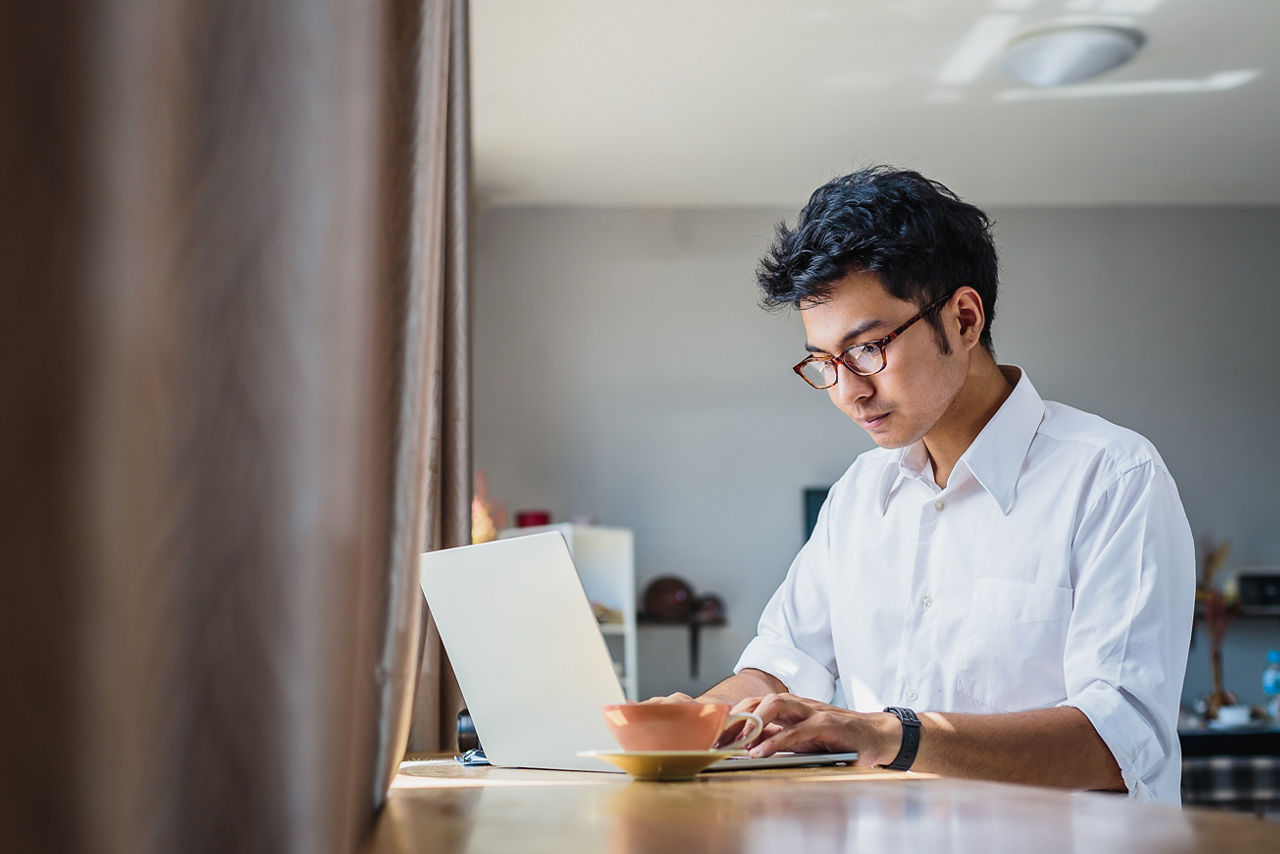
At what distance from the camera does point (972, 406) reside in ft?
5.15

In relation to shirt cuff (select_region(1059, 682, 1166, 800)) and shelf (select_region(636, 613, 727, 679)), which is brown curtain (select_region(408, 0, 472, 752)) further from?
shelf (select_region(636, 613, 727, 679))

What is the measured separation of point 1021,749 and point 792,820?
63cm

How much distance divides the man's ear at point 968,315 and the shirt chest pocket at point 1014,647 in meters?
0.33

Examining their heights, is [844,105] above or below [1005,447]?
above

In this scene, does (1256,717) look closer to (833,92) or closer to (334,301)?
(833,92)

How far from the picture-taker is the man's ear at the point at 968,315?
154 centimetres

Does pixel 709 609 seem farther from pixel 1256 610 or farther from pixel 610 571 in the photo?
pixel 1256 610

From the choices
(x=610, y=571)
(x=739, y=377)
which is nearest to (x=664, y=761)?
(x=610, y=571)

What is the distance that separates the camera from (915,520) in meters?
1.62

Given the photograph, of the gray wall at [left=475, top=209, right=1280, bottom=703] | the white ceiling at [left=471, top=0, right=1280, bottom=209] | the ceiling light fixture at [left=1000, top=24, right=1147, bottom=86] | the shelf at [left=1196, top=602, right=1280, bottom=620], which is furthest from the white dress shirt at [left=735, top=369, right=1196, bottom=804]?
the shelf at [left=1196, top=602, right=1280, bottom=620]

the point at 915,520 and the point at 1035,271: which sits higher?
the point at 1035,271

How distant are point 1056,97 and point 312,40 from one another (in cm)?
395

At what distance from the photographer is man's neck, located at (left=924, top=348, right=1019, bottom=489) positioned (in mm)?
1570

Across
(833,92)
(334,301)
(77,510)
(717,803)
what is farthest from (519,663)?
(833,92)
